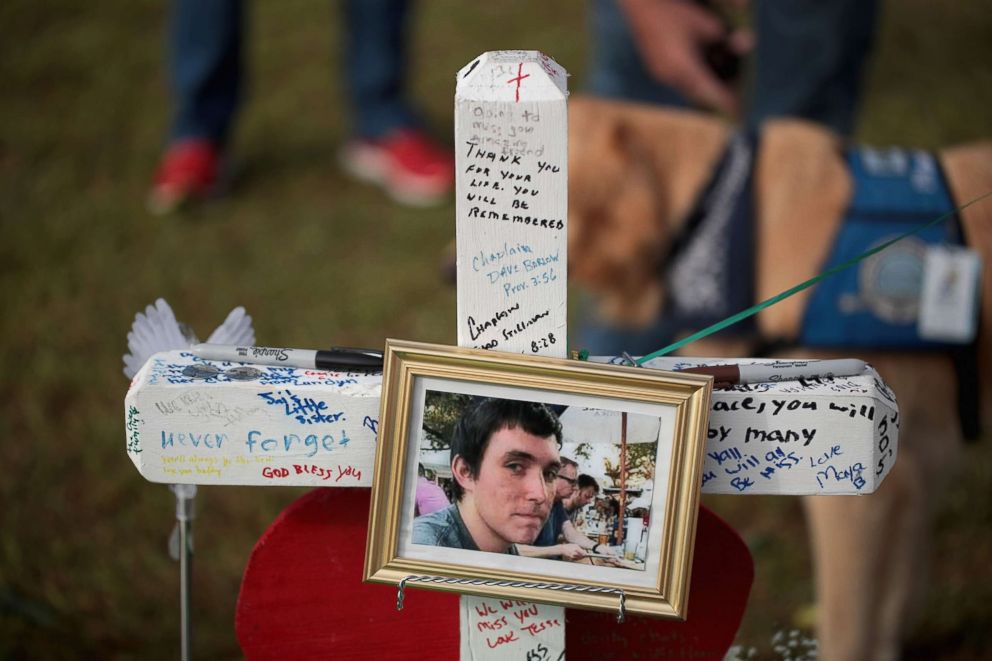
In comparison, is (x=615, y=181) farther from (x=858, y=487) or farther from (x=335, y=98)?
(x=335, y=98)

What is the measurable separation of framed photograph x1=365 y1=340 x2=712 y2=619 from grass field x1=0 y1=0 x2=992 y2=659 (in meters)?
0.44

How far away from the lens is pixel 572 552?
2.42ft

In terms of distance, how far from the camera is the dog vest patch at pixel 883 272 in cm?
148

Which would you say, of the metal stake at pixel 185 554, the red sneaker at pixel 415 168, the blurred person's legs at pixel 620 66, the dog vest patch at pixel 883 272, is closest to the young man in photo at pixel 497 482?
the metal stake at pixel 185 554

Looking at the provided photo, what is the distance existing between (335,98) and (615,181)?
2725 mm

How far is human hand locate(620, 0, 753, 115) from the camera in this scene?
1.78 metres

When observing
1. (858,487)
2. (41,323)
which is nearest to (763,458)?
(858,487)

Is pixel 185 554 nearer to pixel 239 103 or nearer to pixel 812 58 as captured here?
pixel 812 58

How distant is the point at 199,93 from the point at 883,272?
2497 mm

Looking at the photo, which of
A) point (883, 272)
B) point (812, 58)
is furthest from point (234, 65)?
point (883, 272)

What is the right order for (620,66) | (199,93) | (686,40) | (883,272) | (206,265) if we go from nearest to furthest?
(883,272), (686,40), (620,66), (206,265), (199,93)

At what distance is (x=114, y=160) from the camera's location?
11.6 ft

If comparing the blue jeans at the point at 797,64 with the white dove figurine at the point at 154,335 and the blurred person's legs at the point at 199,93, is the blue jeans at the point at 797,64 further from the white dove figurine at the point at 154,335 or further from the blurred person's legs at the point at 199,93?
the blurred person's legs at the point at 199,93

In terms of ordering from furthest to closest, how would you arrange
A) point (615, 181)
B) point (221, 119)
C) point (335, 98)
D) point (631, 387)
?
point (335, 98)
point (221, 119)
point (615, 181)
point (631, 387)
